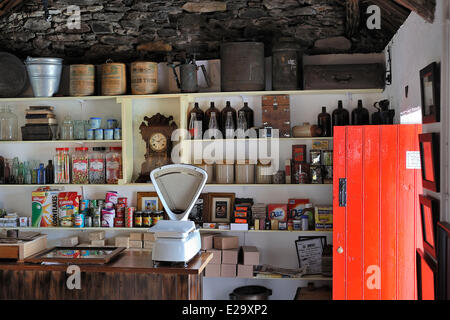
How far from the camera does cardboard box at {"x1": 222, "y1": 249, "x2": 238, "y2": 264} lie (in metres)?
5.03

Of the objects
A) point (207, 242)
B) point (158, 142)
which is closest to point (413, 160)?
point (207, 242)

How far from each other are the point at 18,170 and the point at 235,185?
2312 mm

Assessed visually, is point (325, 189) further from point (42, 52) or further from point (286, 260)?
point (42, 52)

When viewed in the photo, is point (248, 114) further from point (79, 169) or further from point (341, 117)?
point (79, 169)

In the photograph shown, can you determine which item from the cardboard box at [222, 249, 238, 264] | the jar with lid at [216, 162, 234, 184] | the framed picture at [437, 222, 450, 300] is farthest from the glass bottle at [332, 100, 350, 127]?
the framed picture at [437, 222, 450, 300]

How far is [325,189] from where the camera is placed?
5.20 meters

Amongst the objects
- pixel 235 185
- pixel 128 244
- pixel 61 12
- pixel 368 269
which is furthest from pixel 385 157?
pixel 61 12

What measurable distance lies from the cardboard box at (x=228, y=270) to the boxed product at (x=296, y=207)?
759 millimetres

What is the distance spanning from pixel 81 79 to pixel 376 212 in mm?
3141

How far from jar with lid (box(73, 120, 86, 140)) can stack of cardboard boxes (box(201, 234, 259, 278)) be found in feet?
5.33

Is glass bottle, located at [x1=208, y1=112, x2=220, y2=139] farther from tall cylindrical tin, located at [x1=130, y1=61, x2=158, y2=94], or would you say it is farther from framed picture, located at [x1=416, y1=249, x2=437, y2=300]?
framed picture, located at [x1=416, y1=249, x2=437, y2=300]

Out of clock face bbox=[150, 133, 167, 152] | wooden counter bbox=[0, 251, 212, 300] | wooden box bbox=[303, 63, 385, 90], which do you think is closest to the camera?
wooden counter bbox=[0, 251, 212, 300]

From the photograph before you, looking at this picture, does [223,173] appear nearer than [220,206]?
Yes

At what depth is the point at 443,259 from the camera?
8.70ft
